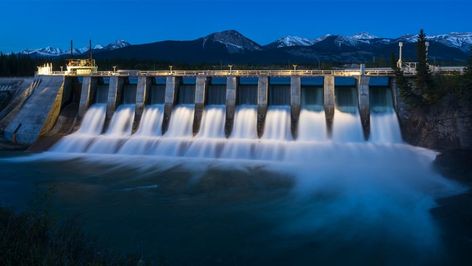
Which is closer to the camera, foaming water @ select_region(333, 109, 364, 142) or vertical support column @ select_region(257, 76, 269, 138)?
foaming water @ select_region(333, 109, 364, 142)

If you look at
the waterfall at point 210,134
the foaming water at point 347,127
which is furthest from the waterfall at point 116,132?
the foaming water at point 347,127

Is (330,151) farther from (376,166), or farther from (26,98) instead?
(26,98)

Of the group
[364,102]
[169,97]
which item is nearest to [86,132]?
[169,97]

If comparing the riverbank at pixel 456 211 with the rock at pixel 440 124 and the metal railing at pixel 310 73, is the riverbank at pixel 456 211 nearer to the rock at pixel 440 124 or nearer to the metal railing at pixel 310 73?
the rock at pixel 440 124

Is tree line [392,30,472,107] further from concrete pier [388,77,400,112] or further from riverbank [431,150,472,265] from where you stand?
riverbank [431,150,472,265]

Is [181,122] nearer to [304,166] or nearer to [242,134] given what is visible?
[242,134]

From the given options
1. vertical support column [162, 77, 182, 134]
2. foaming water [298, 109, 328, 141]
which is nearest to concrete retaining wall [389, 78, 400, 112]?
foaming water [298, 109, 328, 141]
